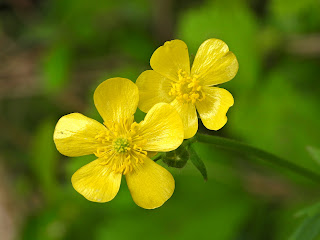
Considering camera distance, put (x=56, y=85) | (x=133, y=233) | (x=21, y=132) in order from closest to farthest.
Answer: (x=133, y=233), (x=56, y=85), (x=21, y=132)

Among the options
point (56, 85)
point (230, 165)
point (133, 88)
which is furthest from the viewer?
point (56, 85)

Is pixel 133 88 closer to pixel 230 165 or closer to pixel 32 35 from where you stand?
pixel 230 165

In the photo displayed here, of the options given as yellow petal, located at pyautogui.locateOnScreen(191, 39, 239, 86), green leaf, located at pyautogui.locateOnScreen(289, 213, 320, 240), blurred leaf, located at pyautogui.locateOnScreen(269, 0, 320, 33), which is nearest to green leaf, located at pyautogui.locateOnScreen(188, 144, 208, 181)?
yellow petal, located at pyautogui.locateOnScreen(191, 39, 239, 86)

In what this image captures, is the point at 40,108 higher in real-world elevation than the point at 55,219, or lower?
higher

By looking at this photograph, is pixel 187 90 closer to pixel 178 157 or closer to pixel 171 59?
pixel 171 59

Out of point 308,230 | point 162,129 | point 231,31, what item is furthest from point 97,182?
point 231,31

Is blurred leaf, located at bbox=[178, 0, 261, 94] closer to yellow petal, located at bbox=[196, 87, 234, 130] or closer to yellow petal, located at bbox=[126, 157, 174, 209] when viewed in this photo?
yellow petal, located at bbox=[196, 87, 234, 130]

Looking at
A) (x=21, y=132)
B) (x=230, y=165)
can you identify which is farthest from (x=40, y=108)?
(x=230, y=165)
